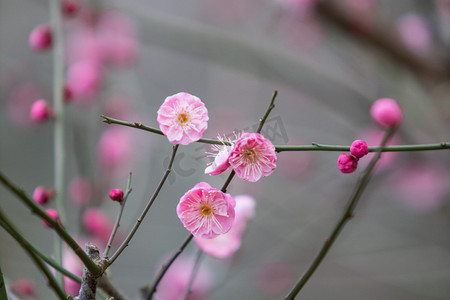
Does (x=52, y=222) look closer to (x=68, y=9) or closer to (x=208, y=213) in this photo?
(x=208, y=213)

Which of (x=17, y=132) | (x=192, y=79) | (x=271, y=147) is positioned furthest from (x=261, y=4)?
(x=271, y=147)

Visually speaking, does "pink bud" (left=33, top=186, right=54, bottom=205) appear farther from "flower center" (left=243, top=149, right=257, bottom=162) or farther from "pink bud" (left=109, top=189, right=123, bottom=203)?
"flower center" (left=243, top=149, right=257, bottom=162)

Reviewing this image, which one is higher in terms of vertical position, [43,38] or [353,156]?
[43,38]

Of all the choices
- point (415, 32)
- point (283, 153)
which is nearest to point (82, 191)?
point (283, 153)

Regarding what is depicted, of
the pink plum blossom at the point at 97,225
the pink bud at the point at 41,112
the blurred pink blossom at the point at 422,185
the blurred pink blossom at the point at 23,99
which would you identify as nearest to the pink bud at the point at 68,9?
the pink bud at the point at 41,112

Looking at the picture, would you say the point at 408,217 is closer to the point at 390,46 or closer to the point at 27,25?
the point at 390,46

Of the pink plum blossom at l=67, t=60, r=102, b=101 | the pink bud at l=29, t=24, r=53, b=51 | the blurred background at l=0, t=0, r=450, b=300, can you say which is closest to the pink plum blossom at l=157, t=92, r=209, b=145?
the pink bud at l=29, t=24, r=53, b=51
